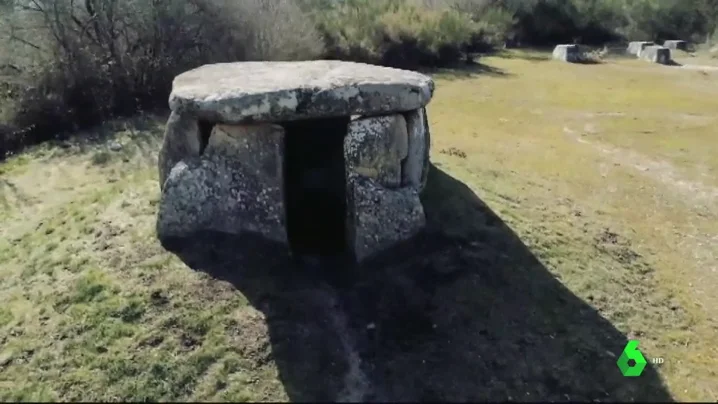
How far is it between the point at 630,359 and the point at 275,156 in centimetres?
415

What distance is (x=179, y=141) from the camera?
25.8 feet

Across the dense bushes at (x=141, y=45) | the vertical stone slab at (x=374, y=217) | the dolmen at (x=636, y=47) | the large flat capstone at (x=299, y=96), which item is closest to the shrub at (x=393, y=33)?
the dense bushes at (x=141, y=45)

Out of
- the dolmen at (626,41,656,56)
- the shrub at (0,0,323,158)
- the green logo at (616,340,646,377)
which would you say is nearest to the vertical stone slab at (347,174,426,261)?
the green logo at (616,340,646,377)

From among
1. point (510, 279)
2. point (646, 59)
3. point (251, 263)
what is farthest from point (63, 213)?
point (646, 59)

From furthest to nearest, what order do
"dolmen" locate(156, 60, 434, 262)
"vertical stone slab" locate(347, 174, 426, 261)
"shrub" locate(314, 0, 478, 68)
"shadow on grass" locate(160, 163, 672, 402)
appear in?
"shrub" locate(314, 0, 478, 68), "vertical stone slab" locate(347, 174, 426, 261), "dolmen" locate(156, 60, 434, 262), "shadow on grass" locate(160, 163, 672, 402)

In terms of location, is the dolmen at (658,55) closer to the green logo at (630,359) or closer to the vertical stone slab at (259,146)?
the green logo at (630,359)

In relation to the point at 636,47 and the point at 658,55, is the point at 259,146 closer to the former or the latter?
the point at 658,55

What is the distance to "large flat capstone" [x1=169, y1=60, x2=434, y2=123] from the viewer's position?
700 cm

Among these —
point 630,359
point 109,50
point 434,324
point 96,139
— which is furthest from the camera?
point 109,50

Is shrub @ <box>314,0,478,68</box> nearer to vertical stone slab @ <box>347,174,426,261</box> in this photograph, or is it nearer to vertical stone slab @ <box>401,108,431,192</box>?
vertical stone slab @ <box>401,108,431,192</box>

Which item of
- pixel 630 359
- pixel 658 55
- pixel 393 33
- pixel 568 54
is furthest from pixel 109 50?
pixel 658 55

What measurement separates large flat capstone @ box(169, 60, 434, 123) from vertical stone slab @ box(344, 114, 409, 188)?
0.16 m

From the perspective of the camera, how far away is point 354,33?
23.8m

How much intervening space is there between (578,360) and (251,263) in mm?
3428
